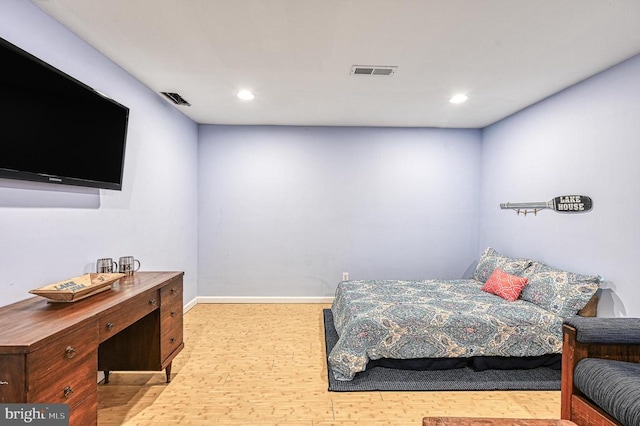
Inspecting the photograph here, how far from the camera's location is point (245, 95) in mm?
3359

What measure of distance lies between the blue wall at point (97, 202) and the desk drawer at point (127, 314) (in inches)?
23.4

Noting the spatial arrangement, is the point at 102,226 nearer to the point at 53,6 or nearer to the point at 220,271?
the point at 53,6

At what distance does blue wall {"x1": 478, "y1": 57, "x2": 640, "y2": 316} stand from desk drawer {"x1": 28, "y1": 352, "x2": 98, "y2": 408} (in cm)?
368

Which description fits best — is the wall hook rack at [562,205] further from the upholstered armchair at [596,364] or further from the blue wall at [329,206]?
the upholstered armchair at [596,364]

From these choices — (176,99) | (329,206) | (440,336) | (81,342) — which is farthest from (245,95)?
(440,336)

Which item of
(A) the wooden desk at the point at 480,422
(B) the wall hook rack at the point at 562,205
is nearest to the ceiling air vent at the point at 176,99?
(A) the wooden desk at the point at 480,422

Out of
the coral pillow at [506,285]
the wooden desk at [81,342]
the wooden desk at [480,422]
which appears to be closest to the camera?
the wooden desk at [81,342]

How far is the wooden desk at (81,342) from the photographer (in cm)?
122

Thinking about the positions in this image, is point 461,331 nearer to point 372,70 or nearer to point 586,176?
point 586,176

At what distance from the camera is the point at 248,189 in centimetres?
459

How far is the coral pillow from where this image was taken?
3125mm

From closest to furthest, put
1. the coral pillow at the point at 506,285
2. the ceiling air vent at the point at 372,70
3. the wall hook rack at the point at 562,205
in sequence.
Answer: the ceiling air vent at the point at 372,70
the wall hook rack at the point at 562,205
the coral pillow at the point at 506,285

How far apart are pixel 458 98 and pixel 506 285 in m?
2.04

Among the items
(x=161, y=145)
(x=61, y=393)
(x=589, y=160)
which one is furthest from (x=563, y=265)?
(x=161, y=145)
